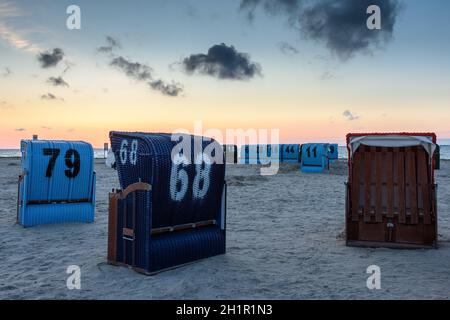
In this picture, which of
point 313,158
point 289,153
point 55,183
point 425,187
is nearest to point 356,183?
point 425,187

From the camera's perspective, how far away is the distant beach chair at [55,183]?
11703 millimetres

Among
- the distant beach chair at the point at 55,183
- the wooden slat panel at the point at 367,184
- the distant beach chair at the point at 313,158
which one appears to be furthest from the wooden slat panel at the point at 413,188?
the distant beach chair at the point at 313,158

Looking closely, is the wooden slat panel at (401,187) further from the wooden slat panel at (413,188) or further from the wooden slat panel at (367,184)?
the wooden slat panel at (367,184)

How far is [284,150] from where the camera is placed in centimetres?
4681

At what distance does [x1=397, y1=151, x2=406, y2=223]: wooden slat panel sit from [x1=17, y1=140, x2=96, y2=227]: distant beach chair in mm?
8356

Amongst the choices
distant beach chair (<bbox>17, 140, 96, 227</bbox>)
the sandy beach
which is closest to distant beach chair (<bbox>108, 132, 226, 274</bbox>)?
the sandy beach

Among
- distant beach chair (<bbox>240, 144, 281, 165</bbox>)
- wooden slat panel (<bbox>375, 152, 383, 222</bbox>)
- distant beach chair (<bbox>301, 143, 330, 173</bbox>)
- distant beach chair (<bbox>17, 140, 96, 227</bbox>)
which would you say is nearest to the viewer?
wooden slat panel (<bbox>375, 152, 383, 222</bbox>)

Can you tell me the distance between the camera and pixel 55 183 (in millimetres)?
11961

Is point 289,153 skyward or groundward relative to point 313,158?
skyward

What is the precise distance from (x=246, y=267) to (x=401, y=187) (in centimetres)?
406

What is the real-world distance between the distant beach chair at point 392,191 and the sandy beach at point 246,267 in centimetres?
42

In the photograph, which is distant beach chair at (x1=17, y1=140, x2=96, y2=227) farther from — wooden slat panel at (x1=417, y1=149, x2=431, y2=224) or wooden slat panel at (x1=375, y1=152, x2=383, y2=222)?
wooden slat panel at (x1=417, y1=149, x2=431, y2=224)

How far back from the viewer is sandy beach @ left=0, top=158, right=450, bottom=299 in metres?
6.43

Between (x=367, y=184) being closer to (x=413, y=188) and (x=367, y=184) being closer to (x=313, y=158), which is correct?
(x=413, y=188)
